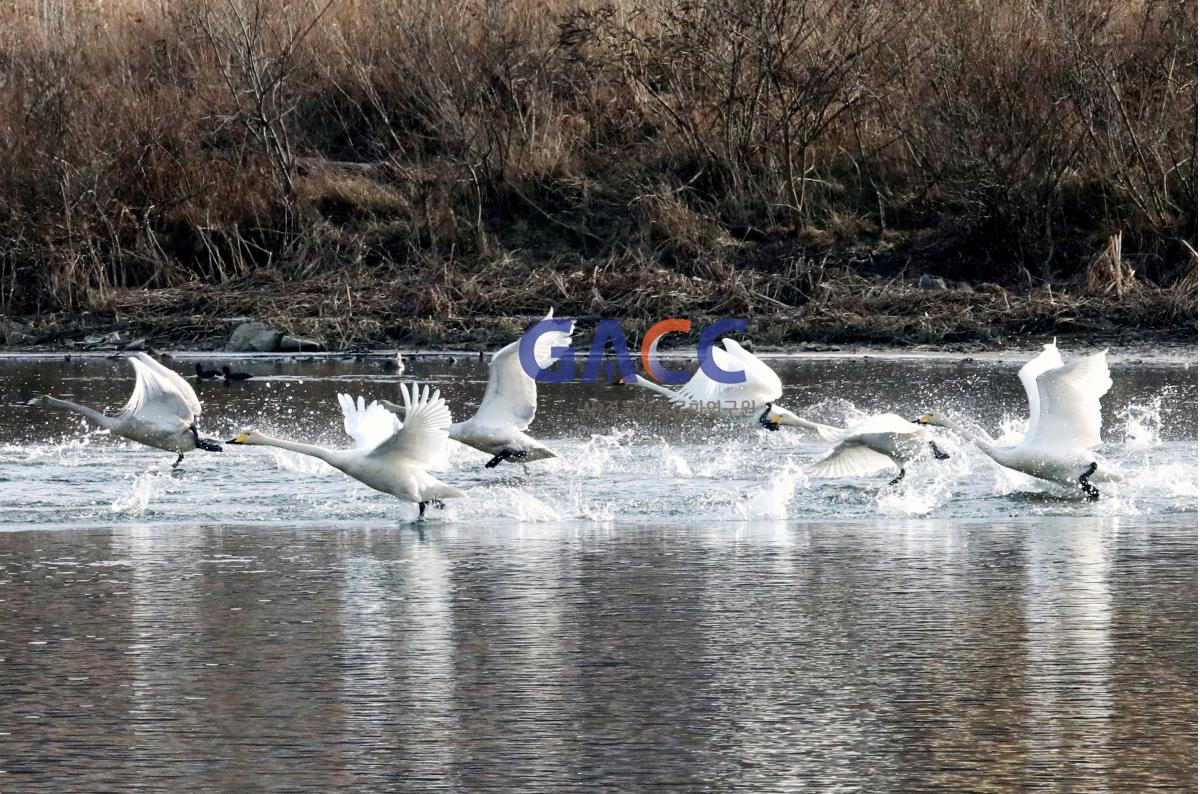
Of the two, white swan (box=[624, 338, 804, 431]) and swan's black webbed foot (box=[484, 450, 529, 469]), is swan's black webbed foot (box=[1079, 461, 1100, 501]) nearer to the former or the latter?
white swan (box=[624, 338, 804, 431])

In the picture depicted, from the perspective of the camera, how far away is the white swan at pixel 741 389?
12562 mm

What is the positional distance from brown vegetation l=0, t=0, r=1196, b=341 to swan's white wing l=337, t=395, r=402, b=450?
9.40 metres

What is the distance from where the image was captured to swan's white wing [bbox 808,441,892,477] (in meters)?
11.8

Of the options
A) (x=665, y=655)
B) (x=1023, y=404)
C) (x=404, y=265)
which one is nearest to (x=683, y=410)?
(x=1023, y=404)

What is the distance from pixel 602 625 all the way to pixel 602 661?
0.60 meters

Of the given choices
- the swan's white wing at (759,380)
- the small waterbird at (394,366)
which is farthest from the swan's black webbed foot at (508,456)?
the small waterbird at (394,366)

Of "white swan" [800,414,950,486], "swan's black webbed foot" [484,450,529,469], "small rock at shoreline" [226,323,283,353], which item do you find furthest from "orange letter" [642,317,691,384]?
"white swan" [800,414,950,486]

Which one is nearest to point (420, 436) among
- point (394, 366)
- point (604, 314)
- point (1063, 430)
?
point (1063, 430)

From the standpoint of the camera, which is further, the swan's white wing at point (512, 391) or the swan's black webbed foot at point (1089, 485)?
the swan's white wing at point (512, 391)

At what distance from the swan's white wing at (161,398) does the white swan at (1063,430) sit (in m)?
4.66

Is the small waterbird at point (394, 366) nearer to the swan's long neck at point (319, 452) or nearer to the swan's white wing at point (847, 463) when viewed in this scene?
the swan's white wing at point (847, 463)

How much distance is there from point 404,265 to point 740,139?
4044mm

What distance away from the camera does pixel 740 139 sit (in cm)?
2361

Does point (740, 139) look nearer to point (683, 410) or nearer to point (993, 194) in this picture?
point (993, 194)
